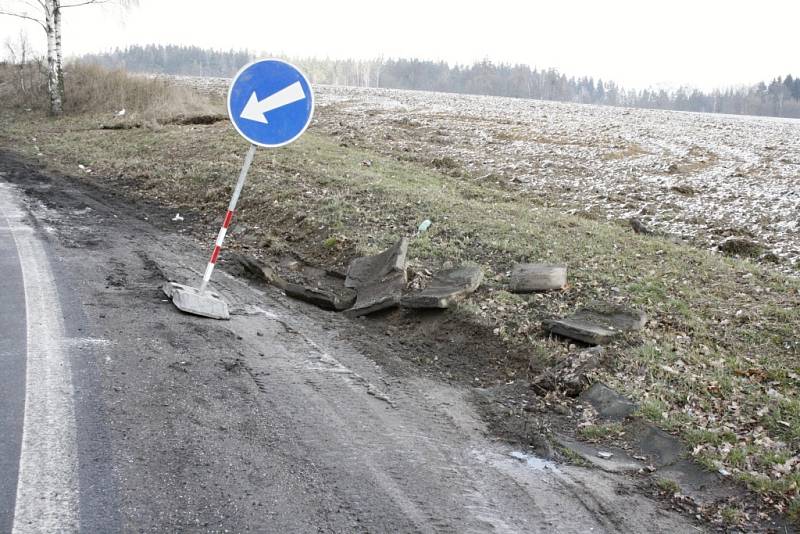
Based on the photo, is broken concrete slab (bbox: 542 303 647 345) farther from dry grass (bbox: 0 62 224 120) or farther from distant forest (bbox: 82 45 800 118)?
distant forest (bbox: 82 45 800 118)

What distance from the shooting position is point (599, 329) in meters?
5.98

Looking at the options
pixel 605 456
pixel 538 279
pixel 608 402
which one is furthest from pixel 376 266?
pixel 605 456

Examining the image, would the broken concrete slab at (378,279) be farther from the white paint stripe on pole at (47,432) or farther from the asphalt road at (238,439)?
the white paint stripe on pole at (47,432)

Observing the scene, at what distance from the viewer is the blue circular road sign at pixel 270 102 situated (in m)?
5.61

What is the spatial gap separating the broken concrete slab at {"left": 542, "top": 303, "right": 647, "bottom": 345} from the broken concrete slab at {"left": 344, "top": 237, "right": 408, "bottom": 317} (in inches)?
67.9

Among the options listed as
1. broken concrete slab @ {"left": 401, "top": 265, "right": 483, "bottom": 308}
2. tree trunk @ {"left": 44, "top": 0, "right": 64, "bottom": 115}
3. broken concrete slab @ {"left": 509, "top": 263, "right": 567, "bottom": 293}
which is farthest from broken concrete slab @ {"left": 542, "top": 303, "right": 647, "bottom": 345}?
tree trunk @ {"left": 44, "top": 0, "right": 64, "bottom": 115}

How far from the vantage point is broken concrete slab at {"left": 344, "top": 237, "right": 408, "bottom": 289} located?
A: 291 inches

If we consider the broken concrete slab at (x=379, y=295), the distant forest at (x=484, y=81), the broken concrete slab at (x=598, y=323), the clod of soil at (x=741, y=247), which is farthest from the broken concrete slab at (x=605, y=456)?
the distant forest at (x=484, y=81)

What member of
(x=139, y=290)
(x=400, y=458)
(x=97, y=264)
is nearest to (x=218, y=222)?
(x=97, y=264)

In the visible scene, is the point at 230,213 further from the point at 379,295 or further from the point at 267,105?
the point at 379,295

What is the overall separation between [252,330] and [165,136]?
14.8 m

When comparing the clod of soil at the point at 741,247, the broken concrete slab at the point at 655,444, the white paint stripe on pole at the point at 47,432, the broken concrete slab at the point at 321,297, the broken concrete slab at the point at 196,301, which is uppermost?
the clod of soil at the point at 741,247

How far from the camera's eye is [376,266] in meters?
7.71

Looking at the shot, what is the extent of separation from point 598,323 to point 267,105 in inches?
149
